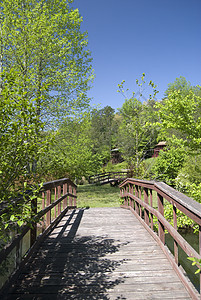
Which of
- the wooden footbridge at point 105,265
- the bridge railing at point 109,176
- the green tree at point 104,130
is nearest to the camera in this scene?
the wooden footbridge at point 105,265

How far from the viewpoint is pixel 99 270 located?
3.08 meters

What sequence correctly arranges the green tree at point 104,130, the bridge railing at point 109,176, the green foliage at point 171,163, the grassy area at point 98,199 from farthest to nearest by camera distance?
1. the green tree at point 104,130
2. the bridge railing at point 109,176
3. the green foliage at point 171,163
4. the grassy area at point 98,199

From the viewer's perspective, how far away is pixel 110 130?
52.3 metres

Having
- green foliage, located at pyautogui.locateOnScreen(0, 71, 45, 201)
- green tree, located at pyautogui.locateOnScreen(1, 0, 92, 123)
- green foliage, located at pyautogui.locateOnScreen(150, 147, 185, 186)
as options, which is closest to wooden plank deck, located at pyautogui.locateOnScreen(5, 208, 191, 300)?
green foliage, located at pyautogui.locateOnScreen(0, 71, 45, 201)

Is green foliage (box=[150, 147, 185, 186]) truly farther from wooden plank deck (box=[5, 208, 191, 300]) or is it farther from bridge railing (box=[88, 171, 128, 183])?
wooden plank deck (box=[5, 208, 191, 300])

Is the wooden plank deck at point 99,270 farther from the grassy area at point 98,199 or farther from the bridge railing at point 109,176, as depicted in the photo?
the bridge railing at point 109,176

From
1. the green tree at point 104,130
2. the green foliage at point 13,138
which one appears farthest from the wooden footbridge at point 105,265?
the green tree at point 104,130

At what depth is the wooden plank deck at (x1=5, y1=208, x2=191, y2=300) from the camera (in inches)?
99.5

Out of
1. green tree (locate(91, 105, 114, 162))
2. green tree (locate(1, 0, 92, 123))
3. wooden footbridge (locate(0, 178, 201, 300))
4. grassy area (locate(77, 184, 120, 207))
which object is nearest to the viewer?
wooden footbridge (locate(0, 178, 201, 300))

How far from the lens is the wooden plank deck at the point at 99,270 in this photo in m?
2.53

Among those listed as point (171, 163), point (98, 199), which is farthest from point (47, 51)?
point (171, 163)

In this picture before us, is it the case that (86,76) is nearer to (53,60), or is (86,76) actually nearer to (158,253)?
(53,60)

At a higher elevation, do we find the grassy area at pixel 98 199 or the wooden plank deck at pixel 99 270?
the wooden plank deck at pixel 99 270

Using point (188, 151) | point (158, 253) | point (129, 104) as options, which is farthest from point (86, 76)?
point (158, 253)
